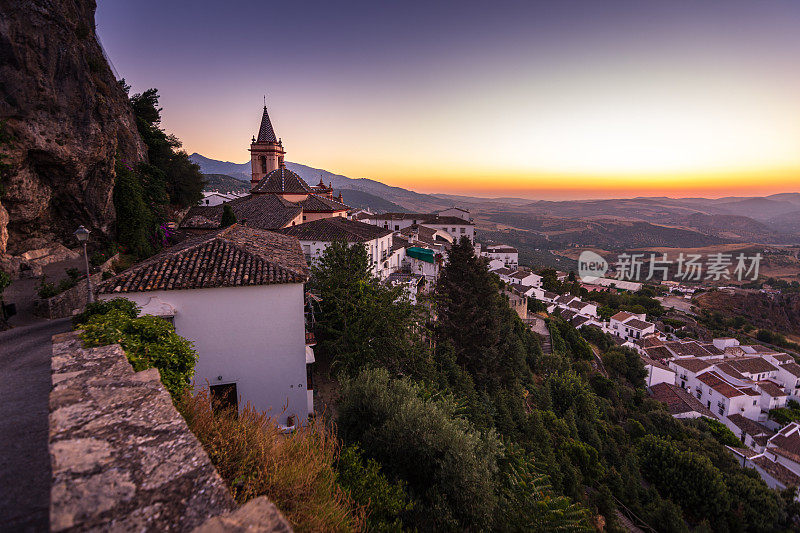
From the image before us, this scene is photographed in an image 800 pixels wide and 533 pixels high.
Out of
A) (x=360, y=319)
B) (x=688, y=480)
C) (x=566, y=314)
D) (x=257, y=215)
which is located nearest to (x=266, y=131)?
(x=257, y=215)

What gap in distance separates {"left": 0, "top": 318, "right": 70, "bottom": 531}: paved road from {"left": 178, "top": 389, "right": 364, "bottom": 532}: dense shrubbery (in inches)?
53.9

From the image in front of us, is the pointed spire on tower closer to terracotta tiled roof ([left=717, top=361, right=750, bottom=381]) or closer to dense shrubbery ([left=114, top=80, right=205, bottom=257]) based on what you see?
dense shrubbery ([left=114, top=80, right=205, bottom=257])

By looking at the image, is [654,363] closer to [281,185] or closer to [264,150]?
[281,185]

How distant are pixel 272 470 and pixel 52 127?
61.8 ft

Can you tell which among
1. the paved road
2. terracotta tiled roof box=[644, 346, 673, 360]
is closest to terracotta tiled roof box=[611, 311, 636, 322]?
terracotta tiled roof box=[644, 346, 673, 360]

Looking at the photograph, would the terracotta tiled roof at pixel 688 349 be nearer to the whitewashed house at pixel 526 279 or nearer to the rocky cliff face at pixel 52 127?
the whitewashed house at pixel 526 279

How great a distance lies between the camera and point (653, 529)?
1708cm

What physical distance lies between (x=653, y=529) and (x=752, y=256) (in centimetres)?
14136

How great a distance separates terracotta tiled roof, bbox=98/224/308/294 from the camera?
28.9ft

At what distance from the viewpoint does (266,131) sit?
4494cm

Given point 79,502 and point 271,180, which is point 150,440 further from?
point 271,180

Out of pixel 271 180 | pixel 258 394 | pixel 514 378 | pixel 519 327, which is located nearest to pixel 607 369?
pixel 519 327

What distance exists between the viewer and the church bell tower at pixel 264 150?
145 feet

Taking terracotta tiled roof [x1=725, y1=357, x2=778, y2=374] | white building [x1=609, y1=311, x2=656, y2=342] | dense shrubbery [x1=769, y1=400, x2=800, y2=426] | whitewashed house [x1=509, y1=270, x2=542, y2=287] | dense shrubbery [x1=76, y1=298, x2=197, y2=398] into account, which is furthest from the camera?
whitewashed house [x1=509, y1=270, x2=542, y2=287]
